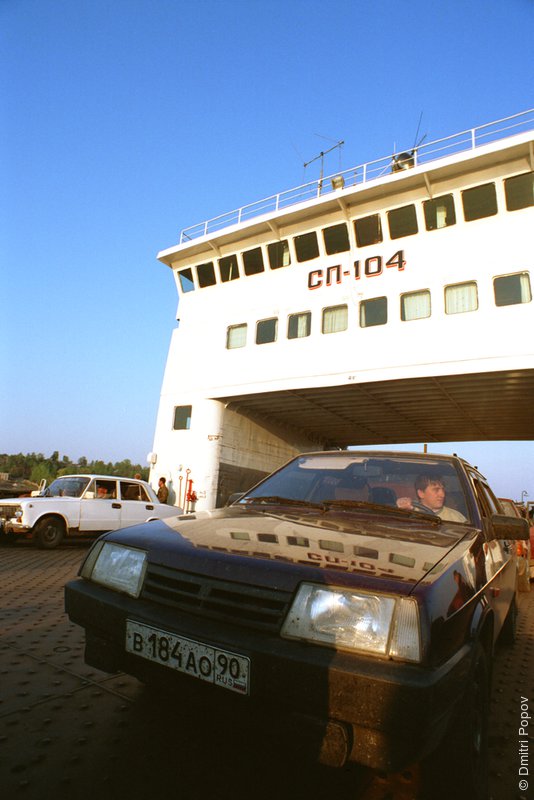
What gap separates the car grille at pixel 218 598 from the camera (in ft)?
5.69

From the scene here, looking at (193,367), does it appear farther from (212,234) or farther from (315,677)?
(315,677)

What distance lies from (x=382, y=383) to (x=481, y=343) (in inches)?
127

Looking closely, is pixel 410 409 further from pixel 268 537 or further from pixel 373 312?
pixel 268 537

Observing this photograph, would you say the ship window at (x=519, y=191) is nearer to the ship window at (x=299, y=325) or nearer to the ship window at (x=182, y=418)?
the ship window at (x=299, y=325)

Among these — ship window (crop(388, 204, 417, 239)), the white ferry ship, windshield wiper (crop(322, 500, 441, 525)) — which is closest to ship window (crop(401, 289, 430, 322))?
the white ferry ship

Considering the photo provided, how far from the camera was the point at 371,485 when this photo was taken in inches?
120

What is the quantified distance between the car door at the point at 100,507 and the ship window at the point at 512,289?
1164 centimetres

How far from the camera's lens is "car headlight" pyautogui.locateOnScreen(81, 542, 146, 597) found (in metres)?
2.13

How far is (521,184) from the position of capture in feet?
44.5

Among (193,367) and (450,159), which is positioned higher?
(450,159)

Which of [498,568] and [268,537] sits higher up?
[268,537]

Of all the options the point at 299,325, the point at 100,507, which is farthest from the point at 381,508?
the point at 299,325

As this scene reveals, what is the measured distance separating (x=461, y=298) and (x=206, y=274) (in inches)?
399

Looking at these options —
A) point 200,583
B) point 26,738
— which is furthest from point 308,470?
point 26,738
